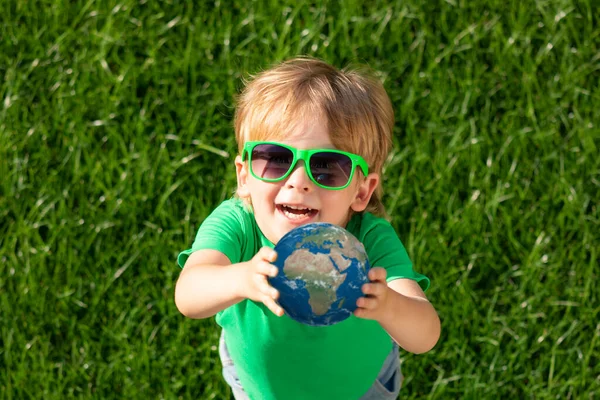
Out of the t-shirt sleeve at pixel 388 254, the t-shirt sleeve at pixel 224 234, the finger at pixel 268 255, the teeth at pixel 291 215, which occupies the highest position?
the finger at pixel 268 255

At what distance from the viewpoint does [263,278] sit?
243cm

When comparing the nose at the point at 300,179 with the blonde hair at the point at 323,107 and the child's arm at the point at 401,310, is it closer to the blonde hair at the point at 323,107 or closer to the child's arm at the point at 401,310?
the blonde hair at the point at 323,107

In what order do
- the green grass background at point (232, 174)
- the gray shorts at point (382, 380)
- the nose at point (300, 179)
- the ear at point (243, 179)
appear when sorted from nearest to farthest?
the nose at point (300, 179) < the ear at point (243, 179) < the gray shorts at point (382, 380) < the green grass background at point (232, 174)

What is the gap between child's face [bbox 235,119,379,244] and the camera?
2.82 m

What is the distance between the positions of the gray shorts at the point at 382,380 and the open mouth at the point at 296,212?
773 mm

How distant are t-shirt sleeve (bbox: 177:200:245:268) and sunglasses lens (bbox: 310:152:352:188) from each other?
0.39 metres

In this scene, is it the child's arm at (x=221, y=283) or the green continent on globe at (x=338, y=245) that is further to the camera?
the green continent on globe at (x=338, y=245)

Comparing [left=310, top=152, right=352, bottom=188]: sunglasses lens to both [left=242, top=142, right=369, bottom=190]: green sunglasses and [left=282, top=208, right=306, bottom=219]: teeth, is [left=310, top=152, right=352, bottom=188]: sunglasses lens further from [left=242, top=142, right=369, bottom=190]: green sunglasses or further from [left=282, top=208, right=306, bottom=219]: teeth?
[left=282, top=208, right=306, bottom=219]: teeth

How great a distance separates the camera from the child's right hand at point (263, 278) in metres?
2.39

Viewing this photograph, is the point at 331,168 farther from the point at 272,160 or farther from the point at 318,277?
the point at 318,277

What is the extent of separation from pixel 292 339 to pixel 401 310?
579 millimetres

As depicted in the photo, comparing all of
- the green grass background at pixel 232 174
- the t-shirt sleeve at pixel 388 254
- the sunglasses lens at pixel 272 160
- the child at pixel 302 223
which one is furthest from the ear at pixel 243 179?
the green grass background at pixel 232 174

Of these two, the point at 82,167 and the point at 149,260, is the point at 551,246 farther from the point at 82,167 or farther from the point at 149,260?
the point at 82,167

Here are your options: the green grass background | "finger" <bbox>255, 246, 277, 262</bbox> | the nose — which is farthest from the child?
the green grass background
